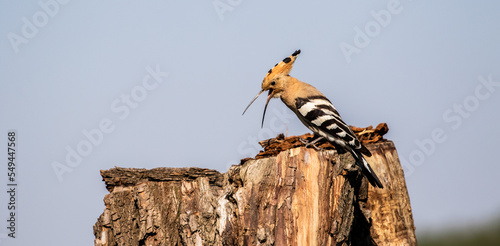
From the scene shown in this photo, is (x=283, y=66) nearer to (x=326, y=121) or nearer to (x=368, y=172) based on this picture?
(x=326, y=121)

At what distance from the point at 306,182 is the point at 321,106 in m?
1.24

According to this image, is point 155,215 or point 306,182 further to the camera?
point 155,215

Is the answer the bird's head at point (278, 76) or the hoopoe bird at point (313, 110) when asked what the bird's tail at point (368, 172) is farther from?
the bird's head at point (278, 76)

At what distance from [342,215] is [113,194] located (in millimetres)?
1793

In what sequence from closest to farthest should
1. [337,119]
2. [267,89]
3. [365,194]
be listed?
1. [365,194]
2. [337,119]
3. [267,89]

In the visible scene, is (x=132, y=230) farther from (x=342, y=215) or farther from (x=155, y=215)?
(x=342, y=215)

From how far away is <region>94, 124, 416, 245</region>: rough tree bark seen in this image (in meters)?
3.21

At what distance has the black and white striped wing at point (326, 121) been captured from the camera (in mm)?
4004

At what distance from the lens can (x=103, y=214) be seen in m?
4.02

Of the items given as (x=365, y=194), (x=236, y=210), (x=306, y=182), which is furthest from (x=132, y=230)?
(x=365, y=194)

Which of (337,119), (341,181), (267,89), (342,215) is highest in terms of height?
(267,89)

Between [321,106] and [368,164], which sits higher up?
[321,106]

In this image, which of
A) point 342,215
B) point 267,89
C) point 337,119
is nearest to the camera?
point 342,215

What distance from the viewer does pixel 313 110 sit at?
14.3 ft
